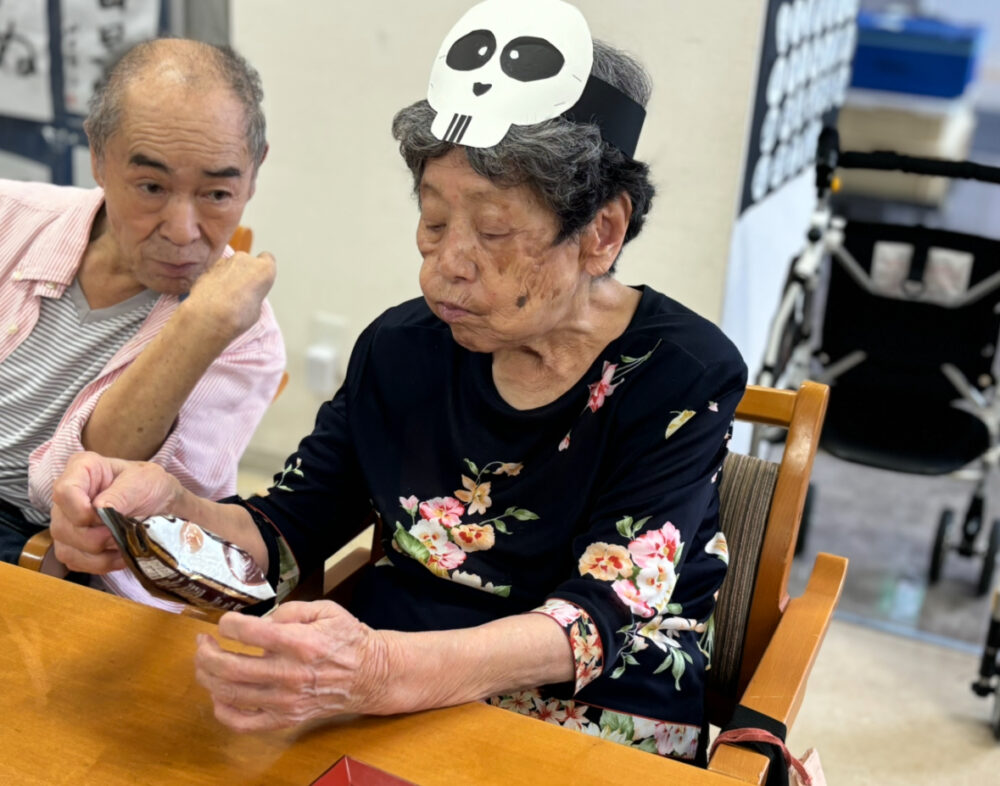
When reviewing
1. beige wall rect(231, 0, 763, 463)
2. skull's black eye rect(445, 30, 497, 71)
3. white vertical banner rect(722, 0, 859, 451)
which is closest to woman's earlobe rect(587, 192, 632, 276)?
skull's black eye rect(445, 30, 497, 71)

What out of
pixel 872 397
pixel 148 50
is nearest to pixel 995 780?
pixel 872 397

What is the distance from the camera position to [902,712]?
9.23ft

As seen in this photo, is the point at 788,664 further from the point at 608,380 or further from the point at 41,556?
the point at 41,556

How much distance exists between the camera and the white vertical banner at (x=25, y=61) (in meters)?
3.49

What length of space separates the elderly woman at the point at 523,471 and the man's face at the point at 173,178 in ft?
1.09

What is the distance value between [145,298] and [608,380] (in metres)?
0.83

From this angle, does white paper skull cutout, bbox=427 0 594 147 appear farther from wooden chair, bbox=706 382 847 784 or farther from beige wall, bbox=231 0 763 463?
beige wall, bbox=231 0 763 463

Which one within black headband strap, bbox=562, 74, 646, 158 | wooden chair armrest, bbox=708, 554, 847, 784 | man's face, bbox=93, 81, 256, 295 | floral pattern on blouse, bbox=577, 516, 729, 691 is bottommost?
wooden chair armrest, bbox=708, 554, 847, 784

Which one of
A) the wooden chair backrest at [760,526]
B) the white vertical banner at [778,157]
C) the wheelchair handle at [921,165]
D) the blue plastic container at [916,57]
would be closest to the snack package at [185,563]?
the wooden chair backrest at [760,526]

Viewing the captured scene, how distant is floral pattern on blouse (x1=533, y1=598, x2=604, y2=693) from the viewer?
1.29m

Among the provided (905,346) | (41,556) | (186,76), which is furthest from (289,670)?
(905,346)

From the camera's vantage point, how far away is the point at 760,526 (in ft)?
5.26

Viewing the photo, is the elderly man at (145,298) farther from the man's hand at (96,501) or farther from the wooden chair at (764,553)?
the wooden chair at (764,553)

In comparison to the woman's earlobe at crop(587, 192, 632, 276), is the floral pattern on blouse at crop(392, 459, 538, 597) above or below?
below
